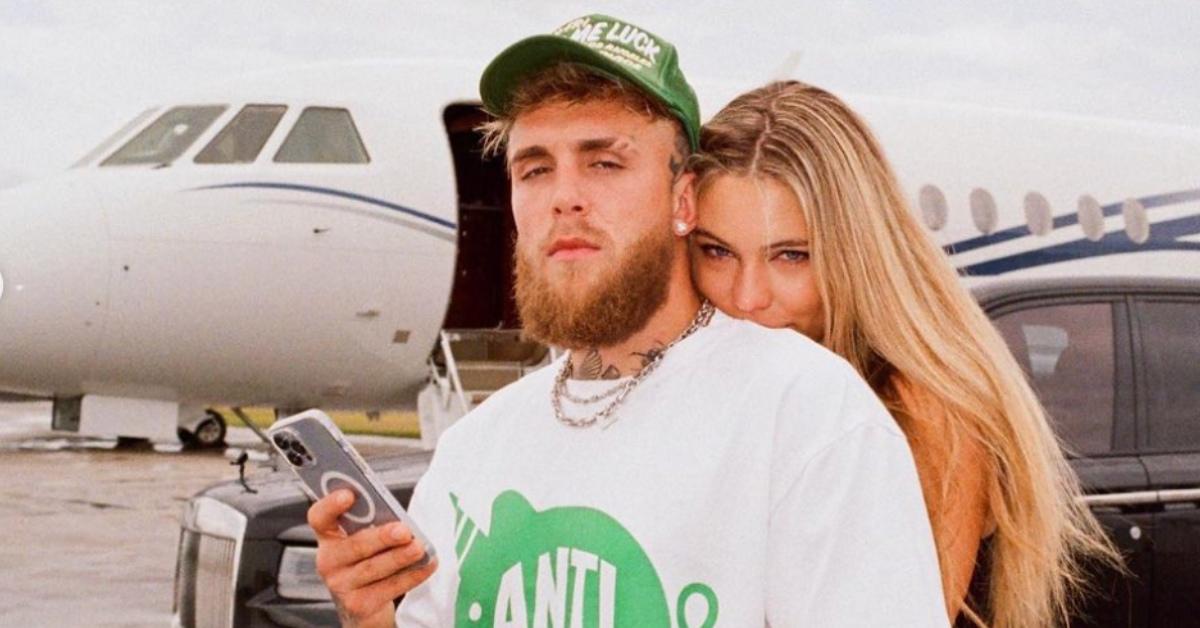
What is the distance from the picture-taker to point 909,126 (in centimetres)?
1349

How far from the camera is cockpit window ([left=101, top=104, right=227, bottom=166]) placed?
11891 millimetres

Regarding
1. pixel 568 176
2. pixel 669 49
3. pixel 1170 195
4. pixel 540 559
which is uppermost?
pixel 1170 195

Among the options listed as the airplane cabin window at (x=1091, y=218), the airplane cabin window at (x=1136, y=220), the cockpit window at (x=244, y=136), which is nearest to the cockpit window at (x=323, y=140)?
the cockpit window at (x=244, y=136)

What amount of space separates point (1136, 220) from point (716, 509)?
13437 mm

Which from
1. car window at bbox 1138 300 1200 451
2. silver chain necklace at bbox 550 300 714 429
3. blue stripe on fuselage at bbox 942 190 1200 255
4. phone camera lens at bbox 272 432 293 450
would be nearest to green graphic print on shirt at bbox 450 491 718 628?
silver chain necklace at bbox 550 300 714 429

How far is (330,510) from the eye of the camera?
1.86 meters

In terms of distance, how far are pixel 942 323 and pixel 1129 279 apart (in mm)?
2928

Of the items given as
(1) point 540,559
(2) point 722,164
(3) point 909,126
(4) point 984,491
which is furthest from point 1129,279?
(3) point 909,126

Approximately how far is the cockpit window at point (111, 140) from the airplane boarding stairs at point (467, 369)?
273 centimetres

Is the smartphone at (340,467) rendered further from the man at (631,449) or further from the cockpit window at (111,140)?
the cockpit window at (111,140)

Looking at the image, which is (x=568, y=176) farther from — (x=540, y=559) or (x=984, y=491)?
(x=984, y=491)

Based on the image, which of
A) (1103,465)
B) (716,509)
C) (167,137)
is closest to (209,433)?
(167,137)

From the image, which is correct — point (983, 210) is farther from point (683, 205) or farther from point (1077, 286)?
point (683, 205)

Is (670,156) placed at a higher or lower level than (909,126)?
lower
